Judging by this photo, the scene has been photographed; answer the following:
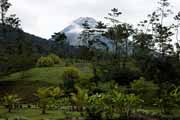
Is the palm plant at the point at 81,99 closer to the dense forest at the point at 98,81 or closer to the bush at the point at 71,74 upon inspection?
the dense forest at the point at 98,81

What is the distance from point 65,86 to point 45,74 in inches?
274

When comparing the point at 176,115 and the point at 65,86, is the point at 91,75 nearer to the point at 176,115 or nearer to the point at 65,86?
the point at 65,86

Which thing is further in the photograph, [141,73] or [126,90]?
[141,73]

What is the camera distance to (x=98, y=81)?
35.5 meters

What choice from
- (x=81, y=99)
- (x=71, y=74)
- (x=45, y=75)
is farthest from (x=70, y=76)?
(x=81, y=99)

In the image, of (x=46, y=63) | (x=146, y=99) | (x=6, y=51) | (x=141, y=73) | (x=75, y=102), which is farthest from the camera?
(x=6, y=51)

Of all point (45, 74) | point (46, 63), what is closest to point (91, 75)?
point (45, 74)

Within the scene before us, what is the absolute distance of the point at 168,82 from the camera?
32.4 meters

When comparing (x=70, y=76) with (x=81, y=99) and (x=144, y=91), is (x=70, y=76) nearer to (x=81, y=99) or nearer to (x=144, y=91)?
(x=144, y=91)

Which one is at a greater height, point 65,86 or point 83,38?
point 83,38

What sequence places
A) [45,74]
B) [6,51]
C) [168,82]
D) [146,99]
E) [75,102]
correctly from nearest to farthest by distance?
1. [75,102]
2. [146,99]
3. [168,82]
4. [45,74]
5. [6,51]

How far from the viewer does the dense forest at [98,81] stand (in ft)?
73.1

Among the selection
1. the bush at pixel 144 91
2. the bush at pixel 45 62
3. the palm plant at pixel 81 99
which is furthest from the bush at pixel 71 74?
the palm plant at pixel 81 99

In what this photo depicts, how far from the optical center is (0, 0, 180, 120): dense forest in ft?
73.1
